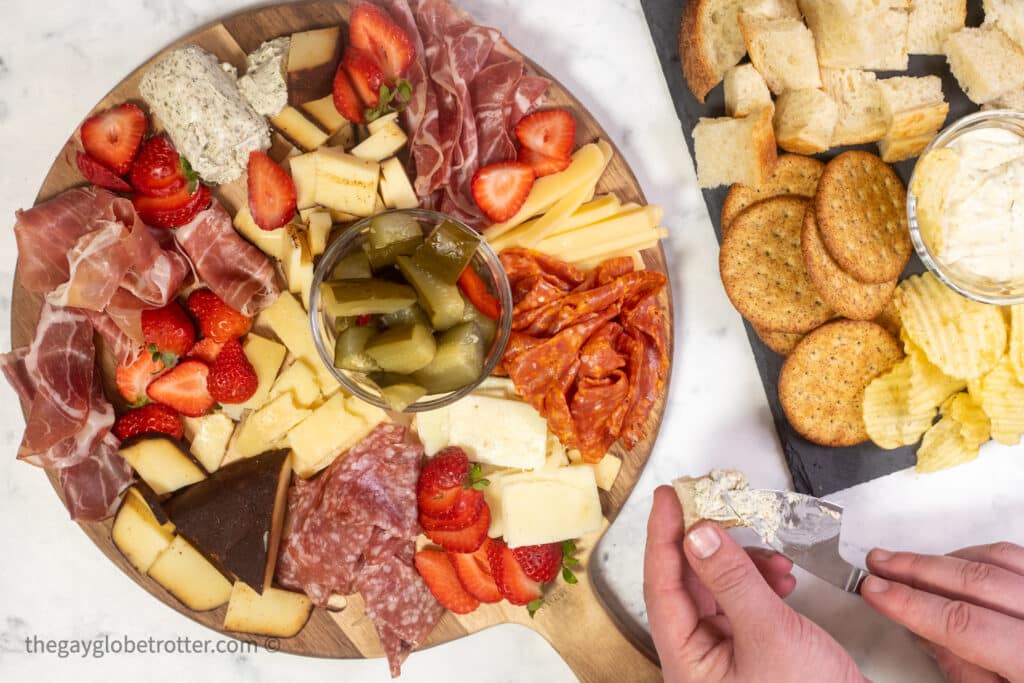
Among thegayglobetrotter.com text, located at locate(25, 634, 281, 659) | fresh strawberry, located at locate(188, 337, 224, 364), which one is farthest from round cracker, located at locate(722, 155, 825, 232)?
thegayglobetrotter.com text, located at locate(25, 634, 281, 659)

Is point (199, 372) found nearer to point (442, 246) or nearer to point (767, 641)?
point (442, 246)

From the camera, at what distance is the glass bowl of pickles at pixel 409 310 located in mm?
1450

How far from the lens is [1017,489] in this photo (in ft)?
6.30

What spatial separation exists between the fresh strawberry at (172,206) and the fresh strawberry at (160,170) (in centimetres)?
1

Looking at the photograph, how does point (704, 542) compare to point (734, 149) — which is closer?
point (704, 542)

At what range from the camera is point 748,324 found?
6.01 feet

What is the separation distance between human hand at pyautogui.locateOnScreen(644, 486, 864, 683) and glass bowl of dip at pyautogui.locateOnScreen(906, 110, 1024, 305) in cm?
75

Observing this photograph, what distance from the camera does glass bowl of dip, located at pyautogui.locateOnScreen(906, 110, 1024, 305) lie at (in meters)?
1.64

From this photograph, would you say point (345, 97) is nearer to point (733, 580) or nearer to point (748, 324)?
point (748, 324)

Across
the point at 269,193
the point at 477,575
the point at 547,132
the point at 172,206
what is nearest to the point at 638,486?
the point at 477,575

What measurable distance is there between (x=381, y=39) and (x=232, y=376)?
74 cm

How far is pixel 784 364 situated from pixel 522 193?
2.34 feet

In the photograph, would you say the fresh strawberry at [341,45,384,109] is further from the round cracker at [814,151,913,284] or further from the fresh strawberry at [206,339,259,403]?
the round cracker at [814,151,913,284]

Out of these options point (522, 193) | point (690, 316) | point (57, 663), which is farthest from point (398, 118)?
point (57, 663)
